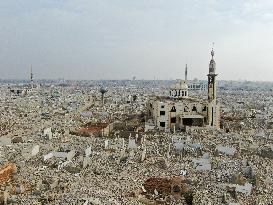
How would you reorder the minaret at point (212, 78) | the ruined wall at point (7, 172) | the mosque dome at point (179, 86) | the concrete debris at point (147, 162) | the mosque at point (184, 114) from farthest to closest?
the mosque dome at point (179, 86) → the minaret at point (212, 78) → the mosque at point (184, 114) → the ruined wall at point (7, 172) → the concrete debris at point (147, 162)

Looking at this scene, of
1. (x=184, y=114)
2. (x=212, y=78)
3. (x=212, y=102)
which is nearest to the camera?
(x=184, y=114)

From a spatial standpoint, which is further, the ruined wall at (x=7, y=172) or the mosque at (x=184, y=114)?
the mosque at (x=184, y=114)

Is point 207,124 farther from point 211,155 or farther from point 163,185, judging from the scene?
point 163,185

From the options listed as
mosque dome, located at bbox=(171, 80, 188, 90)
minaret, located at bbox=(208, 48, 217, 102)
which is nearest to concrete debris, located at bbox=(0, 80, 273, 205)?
minaret, located at bbox=(208, 48, 217, 102)

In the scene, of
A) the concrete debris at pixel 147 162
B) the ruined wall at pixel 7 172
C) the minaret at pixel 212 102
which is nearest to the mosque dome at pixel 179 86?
the minaret at pixel 212 102

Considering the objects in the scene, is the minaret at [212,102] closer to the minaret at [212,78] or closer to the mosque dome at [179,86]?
the minaret at [212,78]

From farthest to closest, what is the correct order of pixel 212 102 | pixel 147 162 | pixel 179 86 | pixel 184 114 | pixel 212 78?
pixel 179 86 → pixel 212 78 → pixel 212 102 → pixel 184 114 → pixel 147 162

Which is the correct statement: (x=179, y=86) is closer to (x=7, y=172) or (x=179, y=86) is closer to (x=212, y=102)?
(x=212, y=102)

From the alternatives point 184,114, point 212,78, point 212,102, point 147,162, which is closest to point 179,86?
point 212,78

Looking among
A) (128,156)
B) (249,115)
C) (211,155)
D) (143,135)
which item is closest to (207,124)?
(143,135)

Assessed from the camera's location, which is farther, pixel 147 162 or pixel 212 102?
pixel 212 102

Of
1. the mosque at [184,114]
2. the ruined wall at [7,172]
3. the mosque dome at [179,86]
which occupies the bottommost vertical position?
the ruined wall at [7,172]
